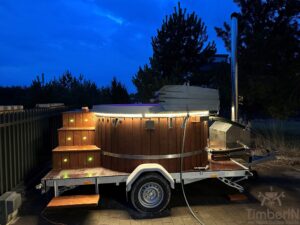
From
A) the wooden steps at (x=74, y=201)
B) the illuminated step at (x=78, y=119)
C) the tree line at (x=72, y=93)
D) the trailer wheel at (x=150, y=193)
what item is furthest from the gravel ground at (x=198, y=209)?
the tree line at (x=72, y=93)

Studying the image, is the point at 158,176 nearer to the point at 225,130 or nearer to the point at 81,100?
the point at 225,130

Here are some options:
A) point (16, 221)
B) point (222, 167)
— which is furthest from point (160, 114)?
point (16, 221)

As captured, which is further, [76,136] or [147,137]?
[76,136]

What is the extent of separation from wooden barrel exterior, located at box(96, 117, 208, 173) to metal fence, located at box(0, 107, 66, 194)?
1.79 metres

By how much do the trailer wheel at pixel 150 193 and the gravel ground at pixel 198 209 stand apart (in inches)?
6.7

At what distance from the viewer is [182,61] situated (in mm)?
15305

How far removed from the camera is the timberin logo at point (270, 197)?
480 cm

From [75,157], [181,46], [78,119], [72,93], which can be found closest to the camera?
[75,157]

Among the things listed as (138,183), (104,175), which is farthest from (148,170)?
(104,175)

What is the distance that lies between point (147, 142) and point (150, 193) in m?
0.87

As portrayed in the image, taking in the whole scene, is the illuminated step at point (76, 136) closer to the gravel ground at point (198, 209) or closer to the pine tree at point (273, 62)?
the gravel ground at point (198, 209)

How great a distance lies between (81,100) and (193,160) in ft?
43.7

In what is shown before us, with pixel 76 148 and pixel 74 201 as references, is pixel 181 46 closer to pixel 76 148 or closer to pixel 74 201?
pixel 76 148

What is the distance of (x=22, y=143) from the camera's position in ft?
17.5
